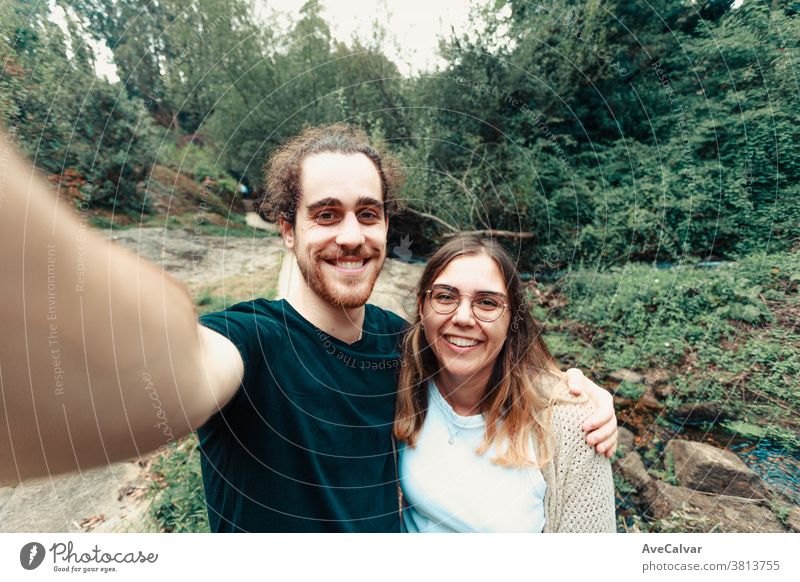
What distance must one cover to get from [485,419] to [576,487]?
244 mm

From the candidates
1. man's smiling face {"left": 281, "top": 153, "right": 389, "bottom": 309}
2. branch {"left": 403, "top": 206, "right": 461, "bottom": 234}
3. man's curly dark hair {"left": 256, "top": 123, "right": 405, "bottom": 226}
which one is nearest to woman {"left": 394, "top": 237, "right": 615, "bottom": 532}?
man's smiling face {"left": 281, "top": 153, "right": 389, "bottom": 309}

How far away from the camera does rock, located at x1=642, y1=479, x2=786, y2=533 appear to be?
1094 mm

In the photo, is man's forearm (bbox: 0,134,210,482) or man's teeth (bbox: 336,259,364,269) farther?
man's teeth (bbox: 336,259,364,269)

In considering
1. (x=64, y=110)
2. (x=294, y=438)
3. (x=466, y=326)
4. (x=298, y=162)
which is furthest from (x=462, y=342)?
(x=64, y=110)

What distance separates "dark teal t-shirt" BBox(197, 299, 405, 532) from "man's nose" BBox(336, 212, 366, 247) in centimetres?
19

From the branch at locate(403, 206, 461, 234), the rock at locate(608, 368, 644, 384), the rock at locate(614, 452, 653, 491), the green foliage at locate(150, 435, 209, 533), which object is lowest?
the green foliage at locate(150, 435, 209, 533)

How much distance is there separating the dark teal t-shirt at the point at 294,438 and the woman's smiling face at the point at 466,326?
0.21 meters

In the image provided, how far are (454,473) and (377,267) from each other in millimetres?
529

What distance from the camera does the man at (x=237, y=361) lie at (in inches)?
14.9

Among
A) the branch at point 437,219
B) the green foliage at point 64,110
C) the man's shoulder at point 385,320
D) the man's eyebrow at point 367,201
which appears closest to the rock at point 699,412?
the branch at point 437,219

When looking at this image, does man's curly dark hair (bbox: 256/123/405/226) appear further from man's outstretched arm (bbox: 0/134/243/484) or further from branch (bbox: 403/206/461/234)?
man's outstretched arm (bbox: 0/134/243/484)

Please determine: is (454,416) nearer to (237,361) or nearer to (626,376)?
(237,361)

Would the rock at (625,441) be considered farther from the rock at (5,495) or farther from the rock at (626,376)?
Answer: the rock at (5,495)
